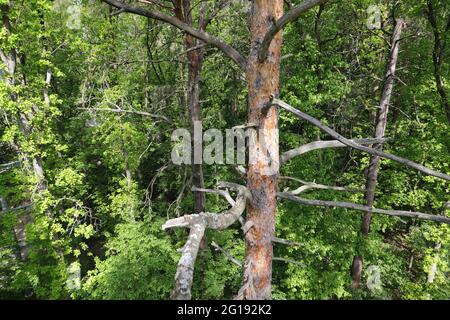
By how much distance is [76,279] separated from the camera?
390 inches

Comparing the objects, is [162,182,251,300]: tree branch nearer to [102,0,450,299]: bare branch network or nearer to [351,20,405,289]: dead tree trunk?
[102,0,450,299]: bare branch network

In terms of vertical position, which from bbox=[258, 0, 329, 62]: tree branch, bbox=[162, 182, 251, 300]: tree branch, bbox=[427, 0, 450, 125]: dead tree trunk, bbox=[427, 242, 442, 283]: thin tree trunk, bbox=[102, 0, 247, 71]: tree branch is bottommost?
bbox=[427, 242, 442, 283]: thin tree trunk

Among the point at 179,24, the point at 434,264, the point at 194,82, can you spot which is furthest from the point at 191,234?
the point at 434,264

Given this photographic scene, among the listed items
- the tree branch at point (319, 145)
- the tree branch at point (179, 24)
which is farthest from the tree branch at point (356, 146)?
the tree branch at point (179, 24)

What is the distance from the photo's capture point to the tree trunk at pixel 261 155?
2.94m

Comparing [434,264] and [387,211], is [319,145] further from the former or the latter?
[434,264]

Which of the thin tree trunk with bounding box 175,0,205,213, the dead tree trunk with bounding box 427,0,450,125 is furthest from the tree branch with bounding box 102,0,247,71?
the dead tree trunk with bounding box 427,0,450,125

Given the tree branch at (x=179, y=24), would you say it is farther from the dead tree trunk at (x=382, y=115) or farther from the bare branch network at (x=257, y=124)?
the dead tree trunk at (x=382, y=115)

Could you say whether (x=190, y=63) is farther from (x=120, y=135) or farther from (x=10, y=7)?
(x=10, y=7)

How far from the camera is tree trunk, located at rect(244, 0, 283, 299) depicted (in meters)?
2.94

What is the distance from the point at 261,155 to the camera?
3.06 m

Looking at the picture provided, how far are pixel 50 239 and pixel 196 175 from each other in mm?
5386

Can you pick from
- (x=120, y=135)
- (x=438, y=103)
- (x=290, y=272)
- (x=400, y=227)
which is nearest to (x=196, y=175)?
(x=120, y=135)

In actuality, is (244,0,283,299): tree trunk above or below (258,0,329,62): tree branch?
below
